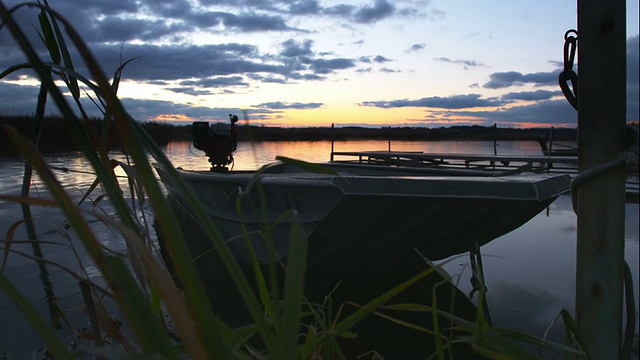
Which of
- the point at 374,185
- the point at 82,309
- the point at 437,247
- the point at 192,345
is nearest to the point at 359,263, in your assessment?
the point at 437,247

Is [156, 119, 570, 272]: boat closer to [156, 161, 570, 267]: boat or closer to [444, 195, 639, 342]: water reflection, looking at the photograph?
[156, 161, 570, 267]: boat

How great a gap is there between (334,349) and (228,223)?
373cm

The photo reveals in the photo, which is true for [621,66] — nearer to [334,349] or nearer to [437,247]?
[334,349]

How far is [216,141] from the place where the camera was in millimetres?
6656

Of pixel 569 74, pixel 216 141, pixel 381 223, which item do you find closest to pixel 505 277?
pixel 381 223

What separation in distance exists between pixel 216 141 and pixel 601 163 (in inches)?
223

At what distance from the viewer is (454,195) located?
294cm

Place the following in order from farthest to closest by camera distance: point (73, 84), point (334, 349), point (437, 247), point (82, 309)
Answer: point (437, 247)
point (334, 349)
point (82, 309)
point (73, 84)

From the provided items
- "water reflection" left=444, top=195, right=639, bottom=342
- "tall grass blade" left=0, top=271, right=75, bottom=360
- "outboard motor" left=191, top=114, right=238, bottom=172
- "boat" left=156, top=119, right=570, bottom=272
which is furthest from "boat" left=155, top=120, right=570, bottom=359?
"outboard motor" left=191, top=114, right=238, bottom=172

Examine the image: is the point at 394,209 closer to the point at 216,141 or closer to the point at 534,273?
the point at 534,273

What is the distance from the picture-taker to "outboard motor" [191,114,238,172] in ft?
21.8

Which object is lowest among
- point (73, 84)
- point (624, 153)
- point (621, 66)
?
point (624, 153)

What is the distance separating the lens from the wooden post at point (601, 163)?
1504mm

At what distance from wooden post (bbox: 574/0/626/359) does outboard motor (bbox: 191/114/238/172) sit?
5.60 m
